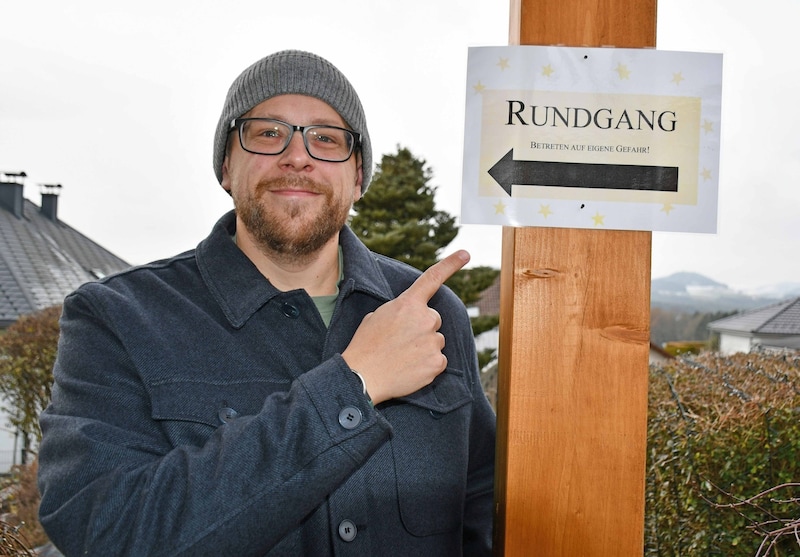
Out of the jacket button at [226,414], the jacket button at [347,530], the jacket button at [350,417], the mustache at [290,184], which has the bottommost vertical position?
the jacket button at [347,530]

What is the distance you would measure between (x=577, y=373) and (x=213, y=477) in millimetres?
579

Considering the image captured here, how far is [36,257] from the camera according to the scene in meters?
13.0

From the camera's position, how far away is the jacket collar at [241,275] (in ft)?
4.46

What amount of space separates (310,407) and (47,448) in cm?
44

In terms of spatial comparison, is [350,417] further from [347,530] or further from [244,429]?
[347,530]

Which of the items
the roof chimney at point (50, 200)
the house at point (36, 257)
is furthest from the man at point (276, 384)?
the roof chimney at point (50, 200)

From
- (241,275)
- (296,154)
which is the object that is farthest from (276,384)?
(296,154)

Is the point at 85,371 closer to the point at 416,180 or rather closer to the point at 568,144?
the point at 568,144

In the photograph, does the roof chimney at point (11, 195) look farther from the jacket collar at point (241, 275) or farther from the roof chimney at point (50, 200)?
the jacket collar at point (241, 275)

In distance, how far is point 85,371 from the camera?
1184mm

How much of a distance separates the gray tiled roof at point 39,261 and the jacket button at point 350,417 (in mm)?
10563

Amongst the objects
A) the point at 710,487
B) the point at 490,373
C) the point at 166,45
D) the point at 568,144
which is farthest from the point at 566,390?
the point at 490,373

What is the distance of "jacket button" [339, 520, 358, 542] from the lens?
1.25 metres

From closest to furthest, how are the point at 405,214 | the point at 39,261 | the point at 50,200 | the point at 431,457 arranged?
the point at 431,457, the point at 39,261, the point at 50,200, the point at 405,214
